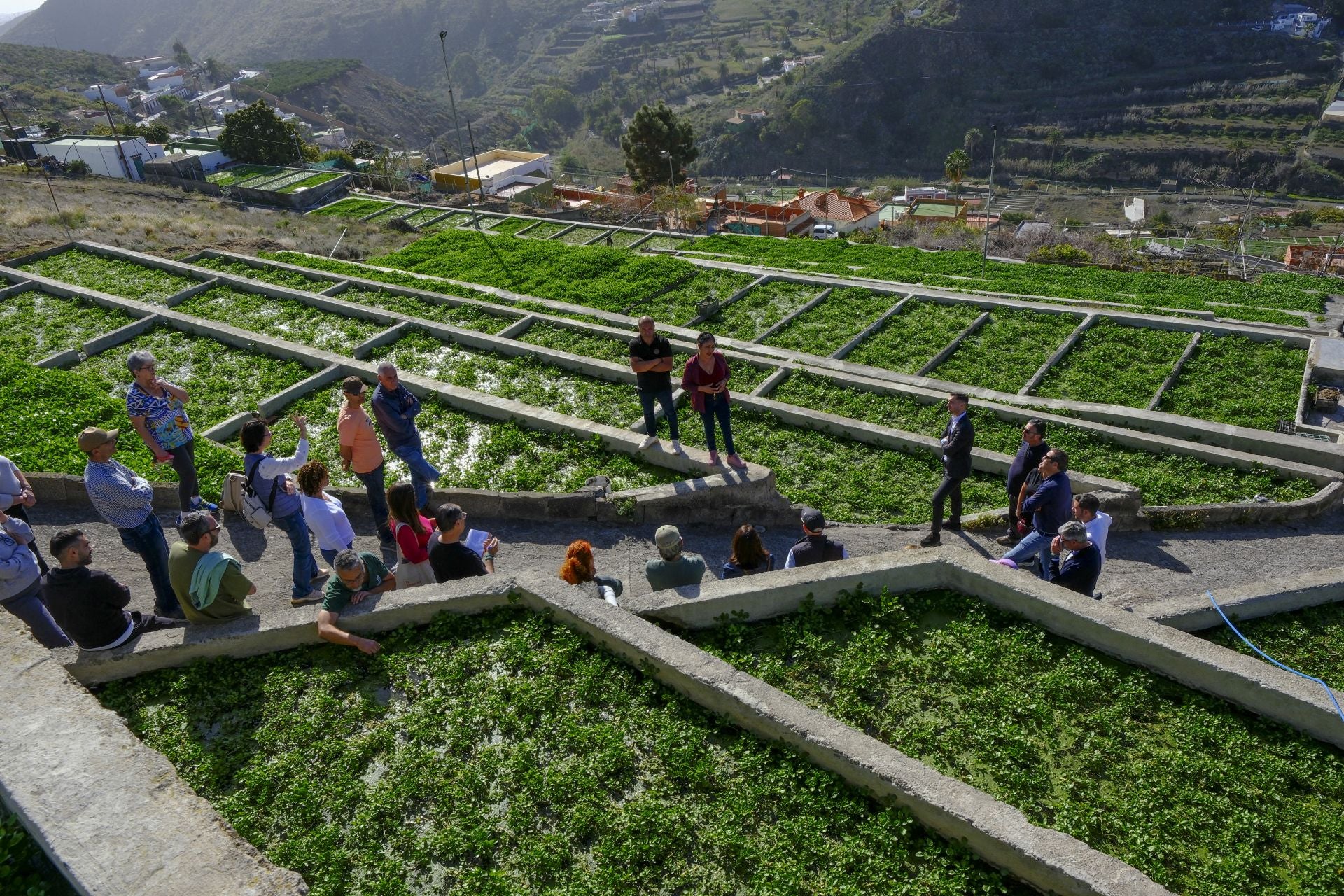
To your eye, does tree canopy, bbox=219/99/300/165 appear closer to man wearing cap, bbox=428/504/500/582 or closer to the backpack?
the backpack

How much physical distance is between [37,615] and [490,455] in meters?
5.60

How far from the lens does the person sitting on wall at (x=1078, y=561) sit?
279 inches

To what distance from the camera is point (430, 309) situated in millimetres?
16938

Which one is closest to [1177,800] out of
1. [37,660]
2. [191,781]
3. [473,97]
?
[191,781]

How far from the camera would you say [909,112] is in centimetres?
11625

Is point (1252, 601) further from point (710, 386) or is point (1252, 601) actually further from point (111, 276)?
point (111, 276)

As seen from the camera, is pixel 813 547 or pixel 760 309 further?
pixel 760 309

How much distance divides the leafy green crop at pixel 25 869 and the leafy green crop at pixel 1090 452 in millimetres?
10393

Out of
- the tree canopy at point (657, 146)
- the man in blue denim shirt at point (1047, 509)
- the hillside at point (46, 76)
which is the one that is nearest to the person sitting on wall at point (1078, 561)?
the man in blue denim shirt at point (1047, 509)

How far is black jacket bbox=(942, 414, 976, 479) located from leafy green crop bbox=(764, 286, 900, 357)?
663cm

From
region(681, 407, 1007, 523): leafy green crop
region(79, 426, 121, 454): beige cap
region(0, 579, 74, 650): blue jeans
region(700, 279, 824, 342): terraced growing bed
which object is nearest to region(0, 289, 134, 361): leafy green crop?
region(79, 426, 121, 454): beige cap

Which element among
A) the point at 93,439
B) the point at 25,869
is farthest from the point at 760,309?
the point at 25,869

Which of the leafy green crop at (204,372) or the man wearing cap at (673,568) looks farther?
the leafy green crop at (204,372)

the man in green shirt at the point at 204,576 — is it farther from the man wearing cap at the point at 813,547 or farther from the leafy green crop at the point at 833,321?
the leafy green crop at the point at 833,321
